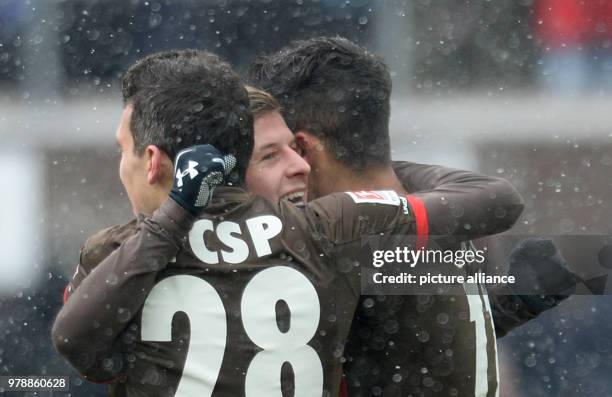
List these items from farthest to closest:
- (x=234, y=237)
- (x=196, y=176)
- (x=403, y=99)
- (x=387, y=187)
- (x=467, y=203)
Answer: (x=403, y=99) → (x=387, y=187) → (x=467, y=203) → (x=234, y=237) → (x=196, y=176)

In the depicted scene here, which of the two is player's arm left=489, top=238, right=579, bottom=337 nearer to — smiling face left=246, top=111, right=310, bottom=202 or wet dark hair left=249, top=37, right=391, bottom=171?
wet dark hair left=249, top=37, right=391, bottom=171

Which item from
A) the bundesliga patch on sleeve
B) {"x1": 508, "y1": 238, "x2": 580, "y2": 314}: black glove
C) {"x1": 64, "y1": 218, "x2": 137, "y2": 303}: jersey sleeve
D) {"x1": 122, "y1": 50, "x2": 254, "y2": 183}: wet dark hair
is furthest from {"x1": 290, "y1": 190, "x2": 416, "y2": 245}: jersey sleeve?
{"x1": 508, "y1": 238, "x2": 580, "y2": 314}: black glove

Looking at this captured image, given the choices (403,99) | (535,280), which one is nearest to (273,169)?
(535,280)

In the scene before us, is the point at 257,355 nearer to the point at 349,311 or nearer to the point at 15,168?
the point at 349,311

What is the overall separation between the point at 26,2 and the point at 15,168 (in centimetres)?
80

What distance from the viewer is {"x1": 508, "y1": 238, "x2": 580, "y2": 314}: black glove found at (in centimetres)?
210

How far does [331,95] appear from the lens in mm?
2092

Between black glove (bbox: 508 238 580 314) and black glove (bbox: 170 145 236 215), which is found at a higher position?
black glove (bbox: 170 145 236 215)

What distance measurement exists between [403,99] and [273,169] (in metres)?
2.89

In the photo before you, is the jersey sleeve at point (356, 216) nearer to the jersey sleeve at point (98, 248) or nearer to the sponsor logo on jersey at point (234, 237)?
the sponsor logo on jersey at point (234, 237)

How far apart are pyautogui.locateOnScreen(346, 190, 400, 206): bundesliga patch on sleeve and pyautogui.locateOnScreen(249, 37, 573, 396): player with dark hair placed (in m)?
0.04

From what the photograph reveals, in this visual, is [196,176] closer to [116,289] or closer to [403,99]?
[116,289]

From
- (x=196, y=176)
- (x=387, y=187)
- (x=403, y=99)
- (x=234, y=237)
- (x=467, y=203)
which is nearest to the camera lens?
(x=196, y=176)

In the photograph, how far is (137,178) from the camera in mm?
1756
